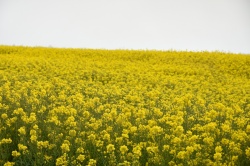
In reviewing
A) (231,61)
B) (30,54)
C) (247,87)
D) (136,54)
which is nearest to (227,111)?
(247,87)

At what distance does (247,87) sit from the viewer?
51.3ft

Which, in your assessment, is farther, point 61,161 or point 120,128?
point 120,128

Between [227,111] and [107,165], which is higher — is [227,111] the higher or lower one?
the higher one

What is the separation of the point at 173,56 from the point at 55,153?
21.9 meters

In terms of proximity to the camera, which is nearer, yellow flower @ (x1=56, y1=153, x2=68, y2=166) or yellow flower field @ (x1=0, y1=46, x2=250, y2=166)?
yellow flower @ (x1=56, y1=153, x2=68, y2=166)

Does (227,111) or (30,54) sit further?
(30,54)

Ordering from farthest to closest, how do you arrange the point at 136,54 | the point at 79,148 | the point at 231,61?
the point at 136,54 → the point at 231,61 → the point at 79,148

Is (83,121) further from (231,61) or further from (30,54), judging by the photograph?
(30,54)

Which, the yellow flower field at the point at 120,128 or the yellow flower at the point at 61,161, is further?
the yellow flower field at the point at 120,128

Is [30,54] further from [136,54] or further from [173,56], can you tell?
[173,56]

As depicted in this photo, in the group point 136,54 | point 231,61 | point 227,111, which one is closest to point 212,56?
point 231,61

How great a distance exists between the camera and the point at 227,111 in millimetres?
8156

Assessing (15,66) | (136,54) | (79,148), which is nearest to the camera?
(79,148)

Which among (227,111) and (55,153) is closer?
(55,153)
